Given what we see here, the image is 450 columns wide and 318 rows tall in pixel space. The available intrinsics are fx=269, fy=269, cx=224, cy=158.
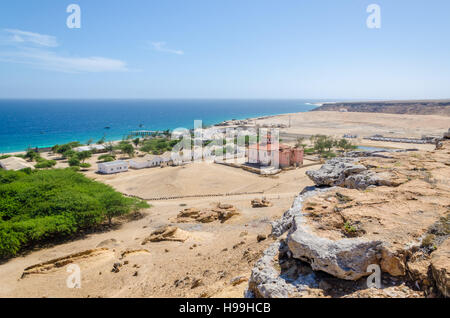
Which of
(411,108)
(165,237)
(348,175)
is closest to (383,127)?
(411,108)

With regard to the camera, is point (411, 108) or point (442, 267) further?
point (411, 108)

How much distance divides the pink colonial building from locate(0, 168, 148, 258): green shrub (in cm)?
2492

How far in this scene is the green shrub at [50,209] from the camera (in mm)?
17172

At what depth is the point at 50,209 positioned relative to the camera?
20.3 m

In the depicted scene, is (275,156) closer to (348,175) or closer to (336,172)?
(336,172)

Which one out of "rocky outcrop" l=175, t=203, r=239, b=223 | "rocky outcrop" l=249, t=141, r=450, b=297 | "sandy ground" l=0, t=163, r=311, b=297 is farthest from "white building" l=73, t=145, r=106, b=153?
"rocky outcrop" l=249, t=141, r=450, b=297

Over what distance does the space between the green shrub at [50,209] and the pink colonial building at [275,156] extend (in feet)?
81.8

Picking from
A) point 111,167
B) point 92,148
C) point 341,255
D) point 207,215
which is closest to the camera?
point 341,255

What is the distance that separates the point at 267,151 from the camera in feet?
147

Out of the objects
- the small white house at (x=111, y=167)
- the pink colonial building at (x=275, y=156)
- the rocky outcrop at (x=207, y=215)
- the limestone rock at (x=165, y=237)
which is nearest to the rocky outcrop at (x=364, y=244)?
the limestone rock at (x=165, y=237)

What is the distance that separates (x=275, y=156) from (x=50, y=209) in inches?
1294

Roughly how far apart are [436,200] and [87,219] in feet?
70.6
